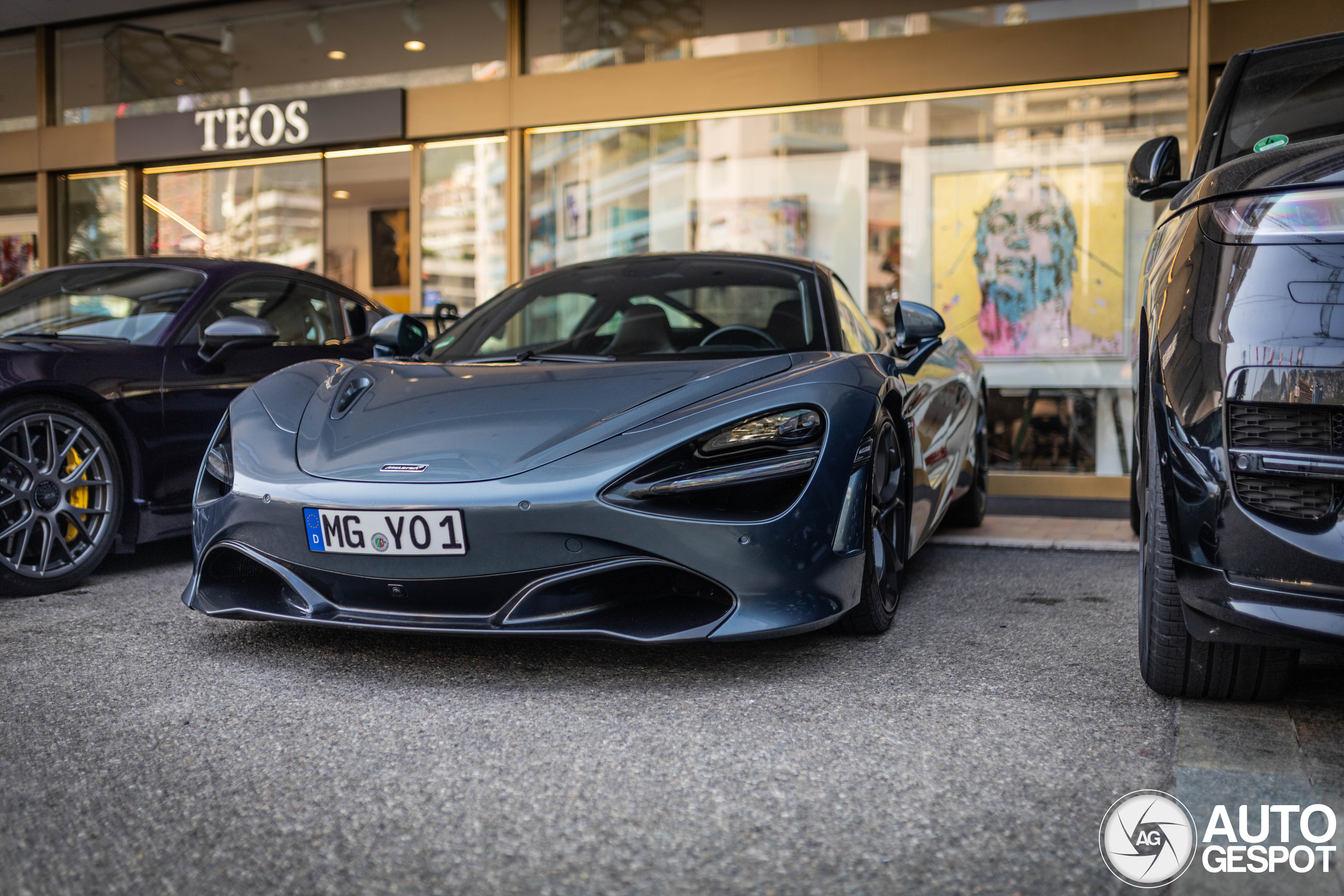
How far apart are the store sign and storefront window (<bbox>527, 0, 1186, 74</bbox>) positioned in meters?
1.23

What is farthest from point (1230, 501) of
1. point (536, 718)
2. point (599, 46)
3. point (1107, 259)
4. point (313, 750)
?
point (599, 46)

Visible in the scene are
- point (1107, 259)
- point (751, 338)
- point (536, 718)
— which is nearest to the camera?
point (536, 718)

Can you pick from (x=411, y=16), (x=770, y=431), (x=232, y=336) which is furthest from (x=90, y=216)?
(x=770, y=431)

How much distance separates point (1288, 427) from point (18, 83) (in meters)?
10.9

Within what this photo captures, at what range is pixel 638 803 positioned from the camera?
1950 mm

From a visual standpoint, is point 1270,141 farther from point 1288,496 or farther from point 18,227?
point 18,227


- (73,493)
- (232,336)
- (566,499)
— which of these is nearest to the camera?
(566,499)

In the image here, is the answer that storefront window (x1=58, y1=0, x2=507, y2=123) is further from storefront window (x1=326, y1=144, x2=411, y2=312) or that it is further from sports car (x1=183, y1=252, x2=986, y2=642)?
sports car (x1=183, y1=252, x2=986, y2=642)

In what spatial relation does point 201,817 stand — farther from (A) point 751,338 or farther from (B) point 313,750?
(A) point 751,338

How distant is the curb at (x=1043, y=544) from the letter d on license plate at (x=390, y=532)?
289 centimetres

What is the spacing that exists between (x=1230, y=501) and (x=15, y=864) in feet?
6.82

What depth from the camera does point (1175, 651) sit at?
7.96 feet

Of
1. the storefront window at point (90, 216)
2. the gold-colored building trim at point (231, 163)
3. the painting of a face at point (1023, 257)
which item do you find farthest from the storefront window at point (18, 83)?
the painting of a face at point (1023, 257)

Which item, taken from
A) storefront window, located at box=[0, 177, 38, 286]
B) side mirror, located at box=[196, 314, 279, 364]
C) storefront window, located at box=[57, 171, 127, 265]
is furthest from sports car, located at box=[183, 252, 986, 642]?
storefront window, located at box=[0, 177, 38, 286]
